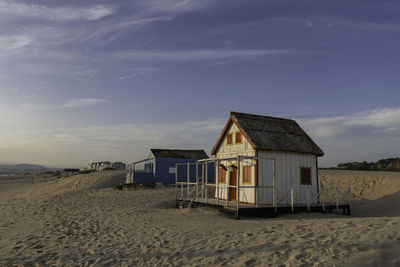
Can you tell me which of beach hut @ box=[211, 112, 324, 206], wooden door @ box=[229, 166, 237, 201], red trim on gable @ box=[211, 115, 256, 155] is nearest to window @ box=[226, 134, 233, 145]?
beach hut @ box=[211, 112, 324, 206]

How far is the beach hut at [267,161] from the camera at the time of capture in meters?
16.9

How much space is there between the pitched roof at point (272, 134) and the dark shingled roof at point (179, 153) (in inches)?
565

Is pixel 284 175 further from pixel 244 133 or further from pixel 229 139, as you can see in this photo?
pixel 229 139

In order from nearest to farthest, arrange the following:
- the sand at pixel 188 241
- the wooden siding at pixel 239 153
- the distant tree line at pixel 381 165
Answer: the sand at pixel 188 241, the wooden siding at pixel 239 153, the distant tree line at pixel 381 165

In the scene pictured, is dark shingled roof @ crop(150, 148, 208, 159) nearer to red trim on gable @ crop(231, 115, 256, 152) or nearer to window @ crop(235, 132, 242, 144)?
Result: window @ crop(235, 132, 242, 144)

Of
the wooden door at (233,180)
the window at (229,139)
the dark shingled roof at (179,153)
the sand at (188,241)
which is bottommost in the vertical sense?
the sand at (188,241)

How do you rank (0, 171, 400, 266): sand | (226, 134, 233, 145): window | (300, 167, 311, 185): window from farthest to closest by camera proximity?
(226, 134, 233, 145): window
(300, 167, 311, 185): window
(0, 171, 400, 266): sand

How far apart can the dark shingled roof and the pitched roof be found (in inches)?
565

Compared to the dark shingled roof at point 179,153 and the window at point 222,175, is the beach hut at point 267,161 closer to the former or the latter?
the window at point 222,175

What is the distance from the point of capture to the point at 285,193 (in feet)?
57.4

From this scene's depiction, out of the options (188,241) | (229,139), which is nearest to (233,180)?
(229,139)

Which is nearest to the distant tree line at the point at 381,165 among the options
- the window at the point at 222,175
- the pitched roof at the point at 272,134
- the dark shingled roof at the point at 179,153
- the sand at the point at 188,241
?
the dark shingled roof at the point at 179,153

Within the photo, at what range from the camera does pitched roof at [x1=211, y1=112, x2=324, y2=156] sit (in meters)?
17.5

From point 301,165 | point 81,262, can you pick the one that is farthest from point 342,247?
point 301,165
